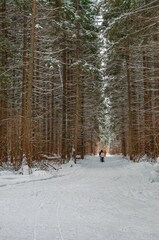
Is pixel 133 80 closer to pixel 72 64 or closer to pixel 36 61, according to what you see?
pixel 72 64

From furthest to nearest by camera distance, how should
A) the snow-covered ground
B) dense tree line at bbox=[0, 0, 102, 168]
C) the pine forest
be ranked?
dense tree line at bbox=[0, 0, 102, 168], the pine forest, the snow-covered ground

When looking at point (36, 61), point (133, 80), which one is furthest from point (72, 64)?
point (133, 80)

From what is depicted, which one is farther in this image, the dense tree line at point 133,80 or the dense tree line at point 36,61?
the dense tree line at point 36,61

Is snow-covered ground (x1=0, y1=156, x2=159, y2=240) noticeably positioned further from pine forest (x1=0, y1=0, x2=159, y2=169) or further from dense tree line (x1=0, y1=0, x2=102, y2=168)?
dense tree line (x1=0, y1=0, x2=102, y2=168)

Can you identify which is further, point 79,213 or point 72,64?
point 72,64

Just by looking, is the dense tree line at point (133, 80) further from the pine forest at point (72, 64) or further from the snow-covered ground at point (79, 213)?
the snow-covered ground at point (79, 213)

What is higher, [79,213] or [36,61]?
[36,61]

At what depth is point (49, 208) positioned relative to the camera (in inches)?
305

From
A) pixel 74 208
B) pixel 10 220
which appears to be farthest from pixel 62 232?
pixel 74 208

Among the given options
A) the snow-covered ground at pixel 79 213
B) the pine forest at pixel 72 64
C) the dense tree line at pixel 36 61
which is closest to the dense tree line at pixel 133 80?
the pine forest at pixel 72 64

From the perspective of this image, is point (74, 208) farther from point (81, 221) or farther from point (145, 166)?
point (145, 166)

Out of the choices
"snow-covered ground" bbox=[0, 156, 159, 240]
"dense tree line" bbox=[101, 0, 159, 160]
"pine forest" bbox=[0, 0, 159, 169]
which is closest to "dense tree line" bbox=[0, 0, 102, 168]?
"pine forest" bbox=[0, 0, 159, 169]

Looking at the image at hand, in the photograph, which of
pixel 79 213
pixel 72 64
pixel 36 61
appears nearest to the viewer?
pixel 79 213

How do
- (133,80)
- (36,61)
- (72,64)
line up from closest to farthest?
(133,80) → (36,61) → (72,64)
